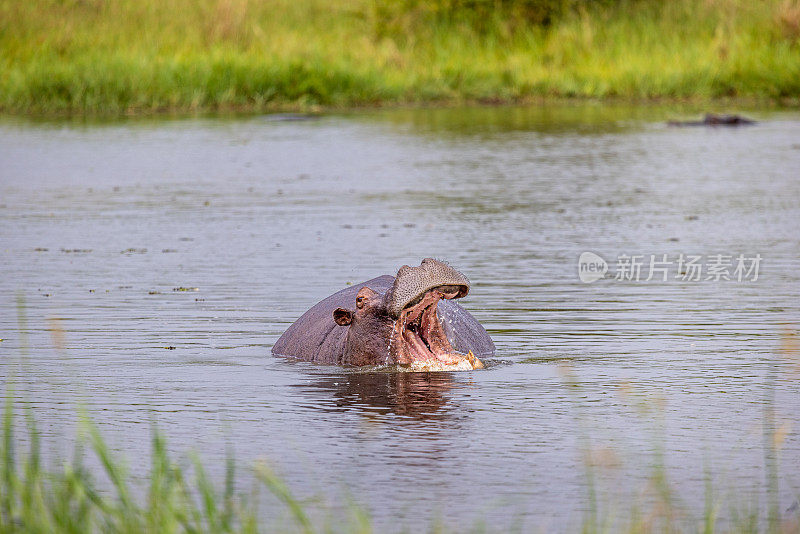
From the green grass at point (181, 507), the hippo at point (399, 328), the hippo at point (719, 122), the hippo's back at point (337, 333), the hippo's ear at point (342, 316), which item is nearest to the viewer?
the green grass at point (181, 507)

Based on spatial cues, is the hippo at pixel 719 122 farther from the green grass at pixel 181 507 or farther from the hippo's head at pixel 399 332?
the green grass at pixel 181 507

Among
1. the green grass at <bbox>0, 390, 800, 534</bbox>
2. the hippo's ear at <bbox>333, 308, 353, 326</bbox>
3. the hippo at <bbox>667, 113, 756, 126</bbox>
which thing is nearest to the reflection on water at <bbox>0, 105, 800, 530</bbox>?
the green grass at <bbox>0, 390, 800, 534</bbox>

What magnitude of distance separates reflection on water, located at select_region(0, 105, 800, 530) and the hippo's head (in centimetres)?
11

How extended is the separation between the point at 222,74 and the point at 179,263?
13532 millimetres

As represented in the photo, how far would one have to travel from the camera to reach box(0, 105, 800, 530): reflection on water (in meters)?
5.52

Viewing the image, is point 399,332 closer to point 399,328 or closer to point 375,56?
point 399,328

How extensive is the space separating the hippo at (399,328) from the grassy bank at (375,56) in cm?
1640

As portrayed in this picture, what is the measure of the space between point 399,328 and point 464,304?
83.3 inches

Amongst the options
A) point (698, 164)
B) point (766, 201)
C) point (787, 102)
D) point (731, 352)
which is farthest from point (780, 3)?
point (731, 352)

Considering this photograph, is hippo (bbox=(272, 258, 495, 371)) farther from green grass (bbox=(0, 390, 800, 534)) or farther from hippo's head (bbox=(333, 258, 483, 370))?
green grass (bbox=(0, 390, 800, 534))

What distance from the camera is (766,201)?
1353cm

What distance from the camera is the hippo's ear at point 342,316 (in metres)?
6.94

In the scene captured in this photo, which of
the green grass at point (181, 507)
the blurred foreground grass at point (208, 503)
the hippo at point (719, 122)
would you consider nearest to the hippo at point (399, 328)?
the blurred foreground grass at point (208, 503)

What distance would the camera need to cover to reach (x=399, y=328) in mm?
6938
